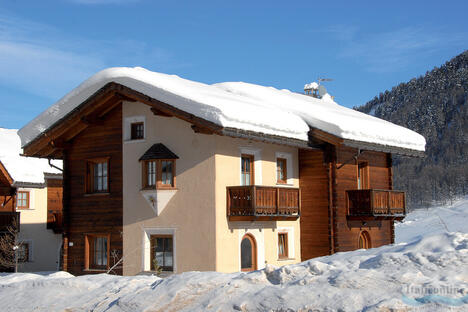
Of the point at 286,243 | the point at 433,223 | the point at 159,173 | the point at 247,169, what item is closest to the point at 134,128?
the point at 159,173

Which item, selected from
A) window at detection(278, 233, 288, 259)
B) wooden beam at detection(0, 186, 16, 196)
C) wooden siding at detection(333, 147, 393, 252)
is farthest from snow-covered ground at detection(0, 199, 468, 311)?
wooden beam at detection(0, 186, 16, 196)

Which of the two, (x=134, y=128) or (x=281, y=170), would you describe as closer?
(x=134, y=128)

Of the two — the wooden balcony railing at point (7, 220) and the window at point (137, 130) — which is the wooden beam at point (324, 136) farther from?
the wooden balcony railing at point (7, 220)

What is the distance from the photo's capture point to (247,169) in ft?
62.7

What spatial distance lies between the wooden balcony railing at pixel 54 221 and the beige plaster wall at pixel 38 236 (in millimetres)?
202

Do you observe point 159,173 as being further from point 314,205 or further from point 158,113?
point 314,205

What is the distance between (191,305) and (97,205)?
1141 centimetres

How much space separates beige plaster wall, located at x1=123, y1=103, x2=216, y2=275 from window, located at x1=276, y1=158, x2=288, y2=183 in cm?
351

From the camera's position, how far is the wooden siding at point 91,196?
780 inches

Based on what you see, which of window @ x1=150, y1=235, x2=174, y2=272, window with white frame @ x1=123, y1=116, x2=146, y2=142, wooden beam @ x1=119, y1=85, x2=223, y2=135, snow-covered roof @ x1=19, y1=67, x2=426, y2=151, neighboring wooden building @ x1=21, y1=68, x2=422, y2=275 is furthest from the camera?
window with white frame @ x1=123, y1=116, x2=146, y2=142

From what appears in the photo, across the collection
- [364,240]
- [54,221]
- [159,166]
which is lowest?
[364,240]

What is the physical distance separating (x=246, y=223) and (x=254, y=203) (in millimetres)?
1340

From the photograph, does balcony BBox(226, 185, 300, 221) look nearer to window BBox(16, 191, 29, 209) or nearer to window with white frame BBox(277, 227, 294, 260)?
window with white frame BBox(277, 227, 294, 260)

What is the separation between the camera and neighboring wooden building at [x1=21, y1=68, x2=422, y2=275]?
17750 millimetres
